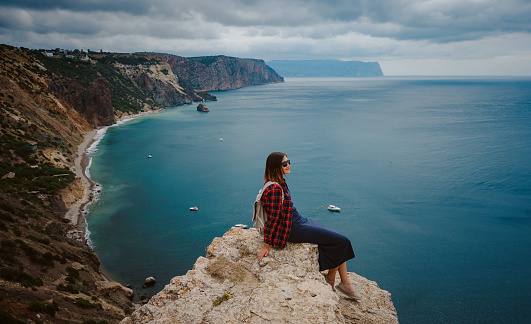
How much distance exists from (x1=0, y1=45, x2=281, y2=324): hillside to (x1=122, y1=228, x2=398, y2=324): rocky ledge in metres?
6.82

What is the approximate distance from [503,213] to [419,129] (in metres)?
49.7

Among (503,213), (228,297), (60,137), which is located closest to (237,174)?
(60,137)

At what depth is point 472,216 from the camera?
111ft

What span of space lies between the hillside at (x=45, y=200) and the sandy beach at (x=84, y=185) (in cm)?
70

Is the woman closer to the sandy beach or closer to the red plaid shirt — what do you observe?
the red plaid shirt

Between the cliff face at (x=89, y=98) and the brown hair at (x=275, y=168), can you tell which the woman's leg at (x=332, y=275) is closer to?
the brown hair at (x=275, y=168)

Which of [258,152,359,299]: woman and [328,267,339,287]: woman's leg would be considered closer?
[258,152,359,299]: woman

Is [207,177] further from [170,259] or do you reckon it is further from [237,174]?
[170,259]

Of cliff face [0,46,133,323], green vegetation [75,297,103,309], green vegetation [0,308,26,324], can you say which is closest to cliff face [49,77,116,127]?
cliff face [0,46,133,323]

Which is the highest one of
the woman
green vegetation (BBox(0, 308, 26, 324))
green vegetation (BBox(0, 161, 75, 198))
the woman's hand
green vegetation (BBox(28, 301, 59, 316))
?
the woman

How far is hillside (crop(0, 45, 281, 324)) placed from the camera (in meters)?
13.7

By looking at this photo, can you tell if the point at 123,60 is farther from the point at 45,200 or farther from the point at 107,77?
the point at 45,200

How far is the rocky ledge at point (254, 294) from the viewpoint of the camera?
4.88 meters

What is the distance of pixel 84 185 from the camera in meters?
40.2
